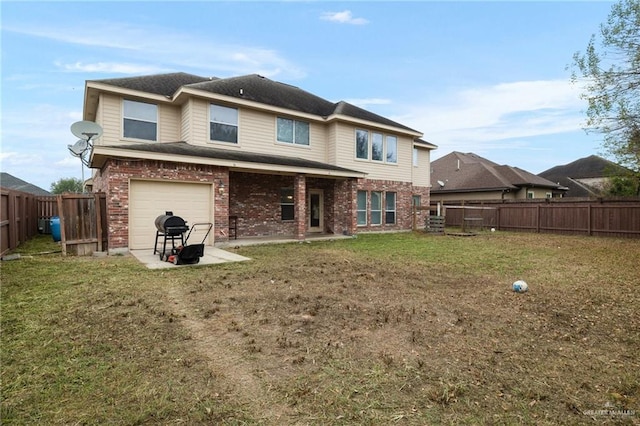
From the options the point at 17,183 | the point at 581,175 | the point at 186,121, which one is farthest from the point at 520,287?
the point at 17,183

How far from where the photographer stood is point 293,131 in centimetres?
1427

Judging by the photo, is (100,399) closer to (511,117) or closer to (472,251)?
(472,251)

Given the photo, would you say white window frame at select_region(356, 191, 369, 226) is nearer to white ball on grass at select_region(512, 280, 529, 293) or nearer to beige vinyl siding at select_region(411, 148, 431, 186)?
beige vinyl siding at select_region(411, 148, 431, 186)

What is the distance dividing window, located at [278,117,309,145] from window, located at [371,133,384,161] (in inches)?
143

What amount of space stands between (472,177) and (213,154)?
20.1 metres

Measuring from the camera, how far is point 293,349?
3314mm

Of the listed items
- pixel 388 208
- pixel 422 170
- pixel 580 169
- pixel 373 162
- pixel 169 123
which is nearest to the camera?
pixel 169 123

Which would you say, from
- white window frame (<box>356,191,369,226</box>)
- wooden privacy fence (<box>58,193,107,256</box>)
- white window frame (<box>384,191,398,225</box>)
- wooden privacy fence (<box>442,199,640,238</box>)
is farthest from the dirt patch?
wooden privacy fence (<box>442,199,640,238</box>)

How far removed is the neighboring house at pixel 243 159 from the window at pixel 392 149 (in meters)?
0.05

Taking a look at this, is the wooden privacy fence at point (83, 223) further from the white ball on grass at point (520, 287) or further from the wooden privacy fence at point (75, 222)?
the white ball on grass at point (520, 287)

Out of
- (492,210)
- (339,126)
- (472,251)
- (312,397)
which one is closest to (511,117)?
(492,210)

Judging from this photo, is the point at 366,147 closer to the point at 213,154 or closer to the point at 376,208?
the point at 376,208

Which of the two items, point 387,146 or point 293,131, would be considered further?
point 387,146

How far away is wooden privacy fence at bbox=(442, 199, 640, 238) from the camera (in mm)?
14195
